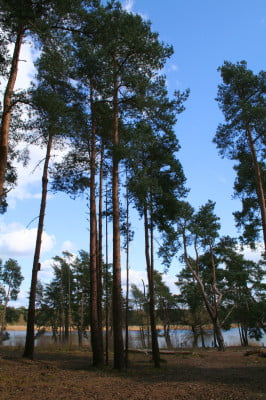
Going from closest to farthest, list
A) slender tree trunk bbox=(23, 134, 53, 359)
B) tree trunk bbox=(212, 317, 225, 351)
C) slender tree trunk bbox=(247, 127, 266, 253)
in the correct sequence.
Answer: slender tree trunk bbox=(23, 134, 53, 359), slender tree trunk bbox=(247, 127, 266, 253), tree trunk bbox=(212, 317, 225, 351)

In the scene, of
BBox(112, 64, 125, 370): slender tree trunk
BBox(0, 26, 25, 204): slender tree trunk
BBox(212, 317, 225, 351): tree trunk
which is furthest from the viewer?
BBox(212, 317, 225, 351): tree trunk

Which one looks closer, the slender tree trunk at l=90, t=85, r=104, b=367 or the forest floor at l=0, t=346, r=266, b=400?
the forest floor at l=0, t=346, r=266, b=400

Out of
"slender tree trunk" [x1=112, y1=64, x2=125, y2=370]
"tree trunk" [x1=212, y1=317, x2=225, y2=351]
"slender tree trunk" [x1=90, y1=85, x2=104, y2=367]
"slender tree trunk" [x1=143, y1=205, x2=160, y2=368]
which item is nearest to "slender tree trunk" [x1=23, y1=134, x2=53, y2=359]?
"slender tree trunk" [x1=90, y1=85, x2=104, y2=367]

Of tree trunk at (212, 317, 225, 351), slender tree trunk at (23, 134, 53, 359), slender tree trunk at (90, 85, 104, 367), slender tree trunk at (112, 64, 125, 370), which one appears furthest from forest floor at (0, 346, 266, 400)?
tree trunk at (212, 317, 225, 351)

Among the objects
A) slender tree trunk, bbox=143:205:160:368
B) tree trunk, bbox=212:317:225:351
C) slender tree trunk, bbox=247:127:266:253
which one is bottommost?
tree trunk, bbox=212:317:225:351

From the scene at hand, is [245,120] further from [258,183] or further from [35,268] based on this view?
[35,268]

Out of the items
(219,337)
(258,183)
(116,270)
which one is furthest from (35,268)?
(219,337)

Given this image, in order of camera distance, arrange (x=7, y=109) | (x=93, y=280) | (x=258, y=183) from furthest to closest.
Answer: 1. (x=258, y=183)
2. (x=93, y=280)
3. (x=7, y=109)

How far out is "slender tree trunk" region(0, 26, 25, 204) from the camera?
7.01 metres

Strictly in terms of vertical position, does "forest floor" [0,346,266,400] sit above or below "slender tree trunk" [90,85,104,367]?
below

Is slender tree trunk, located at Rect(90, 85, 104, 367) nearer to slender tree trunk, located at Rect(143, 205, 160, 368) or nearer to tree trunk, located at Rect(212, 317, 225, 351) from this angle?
slender tree trunk, located at Rect(143, 205, 160, 368)

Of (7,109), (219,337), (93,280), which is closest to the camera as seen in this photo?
(7,109)

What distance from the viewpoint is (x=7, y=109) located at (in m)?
7.33

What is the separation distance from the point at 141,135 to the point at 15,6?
5.58 m
